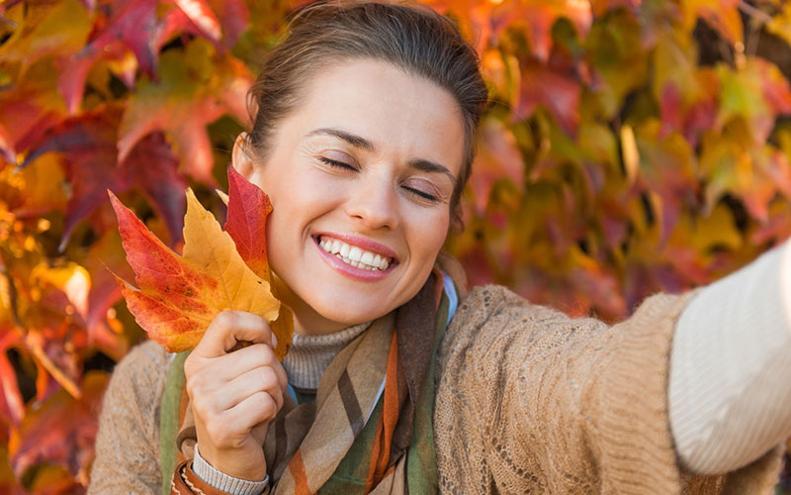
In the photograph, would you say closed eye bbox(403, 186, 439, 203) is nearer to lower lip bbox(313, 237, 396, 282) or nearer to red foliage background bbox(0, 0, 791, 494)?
lower lip bbox(313, 237, 396, 282)

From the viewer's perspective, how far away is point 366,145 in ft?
3.84

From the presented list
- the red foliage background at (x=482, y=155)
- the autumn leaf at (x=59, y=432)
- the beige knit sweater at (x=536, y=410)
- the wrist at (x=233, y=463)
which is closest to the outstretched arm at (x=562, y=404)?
the beige knit sweater at (x=536, y=410)

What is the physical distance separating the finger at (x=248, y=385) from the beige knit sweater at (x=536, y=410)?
275mm

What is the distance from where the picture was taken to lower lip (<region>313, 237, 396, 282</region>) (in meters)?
1.18

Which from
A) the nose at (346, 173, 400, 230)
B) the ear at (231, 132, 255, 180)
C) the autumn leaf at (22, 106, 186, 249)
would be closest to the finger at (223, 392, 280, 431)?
the nose at (346, 173, 400, 230)

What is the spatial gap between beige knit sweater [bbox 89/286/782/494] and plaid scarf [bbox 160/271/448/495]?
0.10 ft

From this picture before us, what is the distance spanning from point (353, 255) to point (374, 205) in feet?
0.24

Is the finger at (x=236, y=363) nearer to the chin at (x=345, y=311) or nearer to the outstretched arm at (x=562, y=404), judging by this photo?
the chin at (x=345, y=311)

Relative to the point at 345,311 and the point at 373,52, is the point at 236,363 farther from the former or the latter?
the point at 373,52

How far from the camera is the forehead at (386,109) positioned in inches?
46.5

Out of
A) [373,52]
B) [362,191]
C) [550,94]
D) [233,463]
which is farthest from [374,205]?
[550,94]

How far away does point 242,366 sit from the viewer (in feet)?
3.44

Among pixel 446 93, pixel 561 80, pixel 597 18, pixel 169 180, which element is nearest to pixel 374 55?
pixel 446 93

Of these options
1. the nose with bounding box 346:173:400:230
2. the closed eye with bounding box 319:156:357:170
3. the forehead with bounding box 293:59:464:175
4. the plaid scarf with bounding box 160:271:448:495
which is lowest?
the plaid scarf with bounding box 160:271:448:495
